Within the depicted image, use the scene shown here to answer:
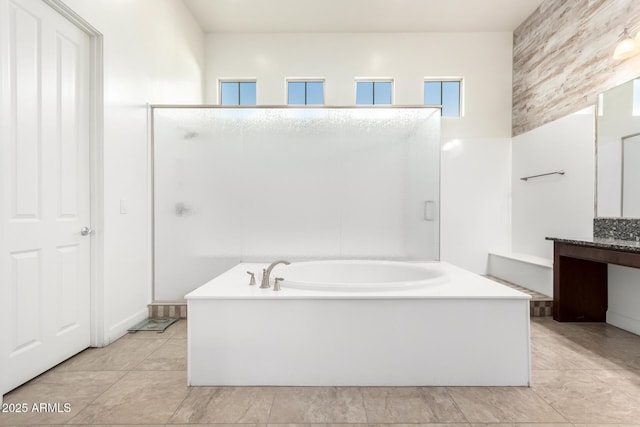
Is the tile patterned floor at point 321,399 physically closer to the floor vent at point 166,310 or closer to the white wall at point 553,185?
the floor vent at point 166,310

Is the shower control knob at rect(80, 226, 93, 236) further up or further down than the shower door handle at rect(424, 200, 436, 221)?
further down

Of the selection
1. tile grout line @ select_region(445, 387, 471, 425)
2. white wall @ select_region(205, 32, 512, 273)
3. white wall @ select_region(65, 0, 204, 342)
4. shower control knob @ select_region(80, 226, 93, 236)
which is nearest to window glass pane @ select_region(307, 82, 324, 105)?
white wall @ select_region(205, 32, 512, 273)

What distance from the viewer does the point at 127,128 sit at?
241 cm

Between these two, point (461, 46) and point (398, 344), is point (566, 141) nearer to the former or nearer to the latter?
point (461, 46)

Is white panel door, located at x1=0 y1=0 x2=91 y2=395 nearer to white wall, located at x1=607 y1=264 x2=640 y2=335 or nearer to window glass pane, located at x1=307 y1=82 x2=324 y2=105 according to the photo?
window glass pane, located at x1=307 y1=82 x2=324 y2=105

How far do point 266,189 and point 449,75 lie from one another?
9.16ft

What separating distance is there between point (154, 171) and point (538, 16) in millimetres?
4098

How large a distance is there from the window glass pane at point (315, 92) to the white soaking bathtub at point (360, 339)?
10.1ft

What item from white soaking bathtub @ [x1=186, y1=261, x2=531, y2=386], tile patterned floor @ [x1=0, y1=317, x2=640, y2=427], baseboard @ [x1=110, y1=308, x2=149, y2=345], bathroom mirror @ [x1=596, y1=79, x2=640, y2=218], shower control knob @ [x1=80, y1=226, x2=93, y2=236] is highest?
bathroom mirror @ [x1=596, y1=79, x2=640, y2=218]

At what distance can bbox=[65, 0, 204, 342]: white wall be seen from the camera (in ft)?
7.17

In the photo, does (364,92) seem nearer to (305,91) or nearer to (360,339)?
(305,91)

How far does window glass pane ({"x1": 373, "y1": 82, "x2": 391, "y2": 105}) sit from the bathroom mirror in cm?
210

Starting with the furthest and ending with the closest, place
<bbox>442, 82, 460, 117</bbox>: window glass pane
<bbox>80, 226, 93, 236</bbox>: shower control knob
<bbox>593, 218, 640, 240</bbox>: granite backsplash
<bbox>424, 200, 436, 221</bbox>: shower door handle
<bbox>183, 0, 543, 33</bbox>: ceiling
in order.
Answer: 1. <bbox>442, 82, 460, 117</bbox>: window glass pane
2. <bbox>183, 0, 543, 33</bbox>: ceiling
3. <bbox>424, 200, 436, 221</bbox>: shower door handle
4. <bbox>593, 218, 640, 240</bbox>: granite backsplash
5. <bbox>80, 226, 93, 236</bbox>: shower control knob

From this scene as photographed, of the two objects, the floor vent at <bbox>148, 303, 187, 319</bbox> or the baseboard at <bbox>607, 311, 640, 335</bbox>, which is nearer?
the baseboard at <bbox>607, 311, 640, 335</bbox>
